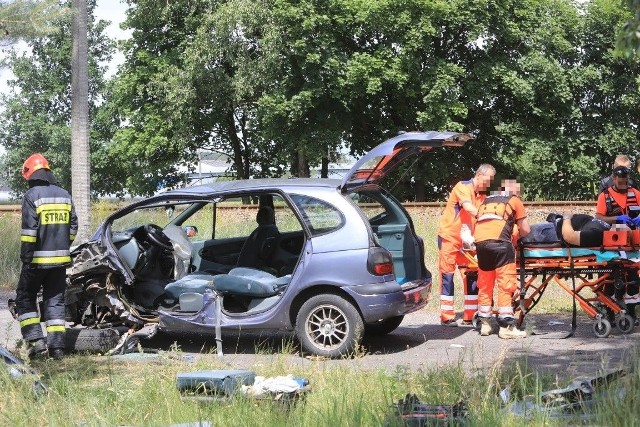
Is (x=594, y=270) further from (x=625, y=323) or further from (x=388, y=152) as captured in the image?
(x=388, y=152)

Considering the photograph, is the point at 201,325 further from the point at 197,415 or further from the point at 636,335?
the point at 636,335

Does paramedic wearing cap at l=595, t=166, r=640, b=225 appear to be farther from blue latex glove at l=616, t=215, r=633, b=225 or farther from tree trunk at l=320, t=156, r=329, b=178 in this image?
tree trunk at l=320, t=156, r=329, b=178

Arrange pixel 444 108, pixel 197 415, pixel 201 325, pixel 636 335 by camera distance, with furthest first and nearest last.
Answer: pixel 444 108 → pixel 636 335 → pixel 201 325 → pixel 197 415

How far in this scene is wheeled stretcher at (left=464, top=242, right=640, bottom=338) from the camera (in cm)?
1032

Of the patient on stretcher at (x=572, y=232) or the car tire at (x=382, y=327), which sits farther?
the car tire at (x=382, y=327)

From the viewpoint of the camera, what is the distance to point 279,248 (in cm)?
1092

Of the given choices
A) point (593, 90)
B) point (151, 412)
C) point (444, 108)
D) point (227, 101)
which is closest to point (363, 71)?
point (444, 108)

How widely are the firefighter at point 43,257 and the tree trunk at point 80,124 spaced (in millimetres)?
10111

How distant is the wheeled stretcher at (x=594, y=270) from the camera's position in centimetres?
1032

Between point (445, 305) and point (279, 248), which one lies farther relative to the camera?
point (445, 305)

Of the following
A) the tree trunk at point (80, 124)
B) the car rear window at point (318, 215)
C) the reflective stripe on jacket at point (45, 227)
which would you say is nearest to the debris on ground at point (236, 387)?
the car rear window at point (318, 215)

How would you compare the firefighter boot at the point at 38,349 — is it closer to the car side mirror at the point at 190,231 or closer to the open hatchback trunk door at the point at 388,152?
the car side mirror at the point at 190,231

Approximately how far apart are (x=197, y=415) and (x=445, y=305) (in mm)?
6020

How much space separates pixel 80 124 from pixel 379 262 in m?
12.4
